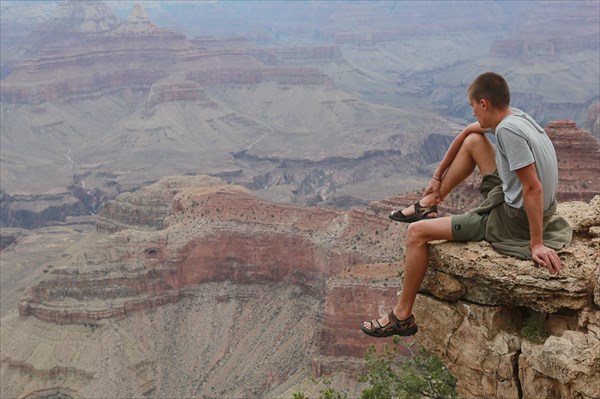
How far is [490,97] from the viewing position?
1155cm

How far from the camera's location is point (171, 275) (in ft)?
157

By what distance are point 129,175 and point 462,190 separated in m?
91.9

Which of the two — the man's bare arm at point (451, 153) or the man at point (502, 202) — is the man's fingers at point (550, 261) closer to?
the man at point (502, 202)

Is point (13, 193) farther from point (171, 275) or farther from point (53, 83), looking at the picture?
point (171, 275)

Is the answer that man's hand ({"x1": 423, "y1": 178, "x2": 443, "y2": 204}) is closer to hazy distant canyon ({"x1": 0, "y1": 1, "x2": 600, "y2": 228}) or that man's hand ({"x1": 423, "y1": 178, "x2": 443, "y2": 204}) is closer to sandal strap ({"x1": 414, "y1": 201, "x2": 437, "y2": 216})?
sandal strap ({"x1": 414, "y1": 201, "x2": 437, "y2": 216})

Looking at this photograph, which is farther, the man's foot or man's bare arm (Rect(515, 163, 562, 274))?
the man's foot

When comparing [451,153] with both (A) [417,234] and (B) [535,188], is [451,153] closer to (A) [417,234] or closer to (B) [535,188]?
(A) [417,234]

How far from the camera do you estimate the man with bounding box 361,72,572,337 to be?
1102cm

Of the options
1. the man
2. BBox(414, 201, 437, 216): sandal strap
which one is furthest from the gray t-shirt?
BBox(414, 201, 437, 216): sandal strap

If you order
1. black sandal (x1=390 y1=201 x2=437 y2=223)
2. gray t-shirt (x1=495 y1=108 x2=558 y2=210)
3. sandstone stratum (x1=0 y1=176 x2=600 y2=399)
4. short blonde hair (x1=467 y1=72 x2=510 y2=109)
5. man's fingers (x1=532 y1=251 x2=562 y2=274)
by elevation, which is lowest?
sandstone stratum (x1=0 y1=176 x2=600 y2=399)

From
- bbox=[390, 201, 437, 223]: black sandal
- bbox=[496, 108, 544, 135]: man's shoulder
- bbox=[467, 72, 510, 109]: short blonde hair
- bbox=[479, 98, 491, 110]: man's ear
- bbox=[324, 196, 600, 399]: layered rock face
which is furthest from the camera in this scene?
bbox=[390, 201, 437, 223]: black sandal

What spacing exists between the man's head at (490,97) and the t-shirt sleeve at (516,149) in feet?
1.89

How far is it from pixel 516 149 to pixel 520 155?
115mm

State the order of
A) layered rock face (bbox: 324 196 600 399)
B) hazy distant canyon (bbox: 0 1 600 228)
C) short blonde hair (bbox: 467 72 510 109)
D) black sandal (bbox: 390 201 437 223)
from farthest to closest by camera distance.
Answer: hazy distant canyon (bbox: 0 1 600 228) → black sandal (bbox: 390 201 437 223) → short blonde hair (bbox: 467 72 510 109) → layered rock face (bbox: 324 196 600 399)
